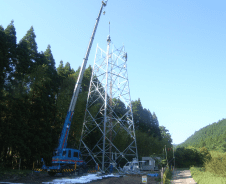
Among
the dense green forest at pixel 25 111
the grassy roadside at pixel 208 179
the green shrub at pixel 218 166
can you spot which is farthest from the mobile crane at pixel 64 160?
the green shrub at pixel 218 166

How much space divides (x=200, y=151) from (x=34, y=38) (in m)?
44.6

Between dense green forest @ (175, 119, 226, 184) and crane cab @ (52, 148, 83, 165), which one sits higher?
crane cab @ (52, 148, 83, 165)

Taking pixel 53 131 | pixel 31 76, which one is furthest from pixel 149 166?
pixel 31 76

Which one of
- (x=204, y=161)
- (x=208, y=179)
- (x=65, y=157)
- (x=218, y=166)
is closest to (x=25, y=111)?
(x=65, y=157)

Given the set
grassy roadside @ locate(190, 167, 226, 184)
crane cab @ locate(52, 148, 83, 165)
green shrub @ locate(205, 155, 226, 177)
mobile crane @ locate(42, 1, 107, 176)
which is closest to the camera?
grassy roadside @ locate(190, 167, 226, 184)

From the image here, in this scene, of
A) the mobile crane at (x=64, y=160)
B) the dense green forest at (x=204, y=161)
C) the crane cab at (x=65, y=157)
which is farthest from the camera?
the crane cab at (x=65, y=157)

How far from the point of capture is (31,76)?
2177 cm

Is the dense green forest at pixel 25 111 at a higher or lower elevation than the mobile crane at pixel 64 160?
higher

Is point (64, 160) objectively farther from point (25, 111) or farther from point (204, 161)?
point (204, 161)

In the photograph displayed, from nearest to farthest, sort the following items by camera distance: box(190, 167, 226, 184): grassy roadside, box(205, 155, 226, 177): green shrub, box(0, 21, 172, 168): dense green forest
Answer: box(190, 167, 226, 184): grassy roadside
box(205, 155, 226, 177): green shrub
box(0, 21, 172, 168): dense green forest

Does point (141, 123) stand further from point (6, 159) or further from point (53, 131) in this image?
point (6, 159)

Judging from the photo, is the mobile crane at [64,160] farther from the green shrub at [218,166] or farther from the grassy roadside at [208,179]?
the green shrub at [218,166]

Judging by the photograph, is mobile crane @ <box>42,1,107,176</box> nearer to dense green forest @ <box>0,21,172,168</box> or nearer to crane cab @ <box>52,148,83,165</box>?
crane cab @ <box>52,148,83,165</box>

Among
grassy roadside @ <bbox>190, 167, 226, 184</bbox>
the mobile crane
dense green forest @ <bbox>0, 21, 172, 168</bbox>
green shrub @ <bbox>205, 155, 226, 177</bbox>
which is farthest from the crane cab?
green shrub @ <bbox>205, 155, 226, 177</bbox>
